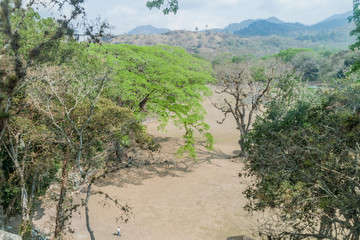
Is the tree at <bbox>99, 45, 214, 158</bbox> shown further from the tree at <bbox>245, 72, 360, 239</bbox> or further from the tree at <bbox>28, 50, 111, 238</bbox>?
the tree at <bbox>245, 72, 360, 239</bbox>

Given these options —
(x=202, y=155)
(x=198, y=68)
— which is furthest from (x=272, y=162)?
(x=202, y=155)

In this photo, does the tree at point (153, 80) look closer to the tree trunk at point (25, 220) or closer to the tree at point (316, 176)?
the tree at point (316, 176)

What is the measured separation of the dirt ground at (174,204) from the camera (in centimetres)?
1174

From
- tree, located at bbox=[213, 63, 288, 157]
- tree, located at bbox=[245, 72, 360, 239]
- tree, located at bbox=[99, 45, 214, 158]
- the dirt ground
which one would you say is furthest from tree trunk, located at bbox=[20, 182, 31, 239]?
tree, located at bbox=[213, 63, 288, 157]

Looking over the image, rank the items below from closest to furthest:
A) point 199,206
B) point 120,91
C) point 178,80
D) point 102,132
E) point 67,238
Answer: point 67,238 → point 102,132 → point 199,206 → point 120,91 → point 178,80

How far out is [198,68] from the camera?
61.6ft

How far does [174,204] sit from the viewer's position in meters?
14.1

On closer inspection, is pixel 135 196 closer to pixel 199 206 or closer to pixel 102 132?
pixel 199 206

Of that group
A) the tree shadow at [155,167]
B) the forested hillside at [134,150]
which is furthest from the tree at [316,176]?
the tree shadow at [155,167]

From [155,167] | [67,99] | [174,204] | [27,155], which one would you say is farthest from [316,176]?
[155,167]

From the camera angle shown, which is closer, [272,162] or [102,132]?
[272,162]

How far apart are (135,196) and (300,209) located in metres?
9.35

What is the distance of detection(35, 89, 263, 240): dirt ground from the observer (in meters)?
11.7

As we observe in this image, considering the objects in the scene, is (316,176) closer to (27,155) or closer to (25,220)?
(25,220)
